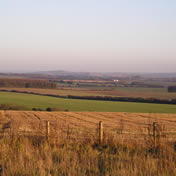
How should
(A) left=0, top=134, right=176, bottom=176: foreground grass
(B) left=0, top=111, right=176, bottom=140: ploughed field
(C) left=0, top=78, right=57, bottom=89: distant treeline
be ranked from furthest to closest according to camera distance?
(C) left=0, top=78, right=57, bottom=89: distant treeline, (B) left=0, top=111, right=176, bottom=140: ploughed field, (A) left=0, top=134, right=176, bottom=176: foreground grass

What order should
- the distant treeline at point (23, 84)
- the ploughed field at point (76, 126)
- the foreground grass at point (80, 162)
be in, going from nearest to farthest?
the foreground grass at point (80, 162) → the ploughed field at point (76, 126) → the distant treeline at point (23, 84)

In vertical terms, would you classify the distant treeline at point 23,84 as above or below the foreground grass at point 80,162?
above

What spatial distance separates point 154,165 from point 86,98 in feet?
176

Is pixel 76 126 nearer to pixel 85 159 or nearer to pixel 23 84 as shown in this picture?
pixel 85 159

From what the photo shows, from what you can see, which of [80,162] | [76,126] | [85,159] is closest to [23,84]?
[76,126]

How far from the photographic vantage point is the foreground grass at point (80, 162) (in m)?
5.81

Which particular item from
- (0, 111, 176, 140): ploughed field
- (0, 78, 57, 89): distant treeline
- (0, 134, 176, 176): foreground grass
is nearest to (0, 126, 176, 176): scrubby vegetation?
(0, 134, 176, 176): foreground grass

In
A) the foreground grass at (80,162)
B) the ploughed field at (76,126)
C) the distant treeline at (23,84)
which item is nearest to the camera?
the foreground grass at (80,162)

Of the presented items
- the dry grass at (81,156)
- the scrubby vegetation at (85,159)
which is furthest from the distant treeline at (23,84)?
the scrubby vegetation at (85,159)

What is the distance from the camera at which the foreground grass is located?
5.81 meters

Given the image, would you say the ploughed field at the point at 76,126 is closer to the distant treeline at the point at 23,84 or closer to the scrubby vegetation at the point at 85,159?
the scrubby vegetation at the point at 85,159

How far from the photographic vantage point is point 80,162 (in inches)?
270

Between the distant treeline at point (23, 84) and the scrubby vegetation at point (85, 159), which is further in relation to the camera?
the distant treeline at point (23, 84)

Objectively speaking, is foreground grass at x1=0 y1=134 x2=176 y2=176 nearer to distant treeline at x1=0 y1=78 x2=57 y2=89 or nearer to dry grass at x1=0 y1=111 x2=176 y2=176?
dry grass at x1=0 y1=111 x2=176 y2=176
